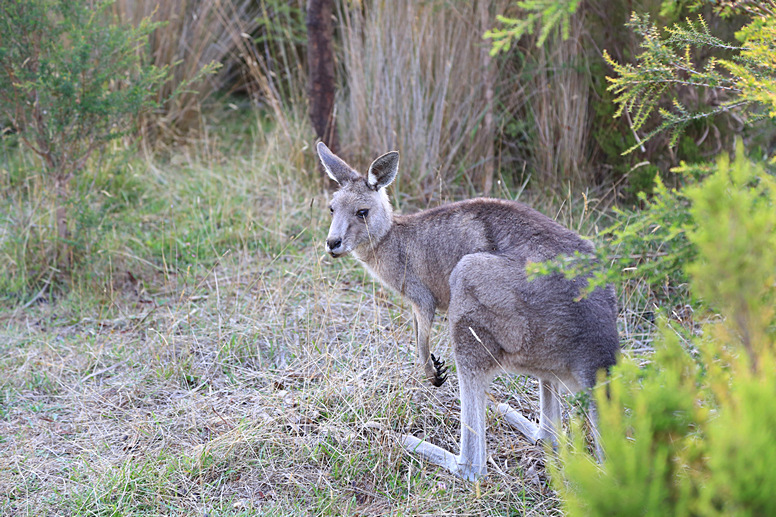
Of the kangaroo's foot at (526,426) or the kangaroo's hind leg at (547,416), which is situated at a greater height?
the kangaroo's hind leg at (547,416)

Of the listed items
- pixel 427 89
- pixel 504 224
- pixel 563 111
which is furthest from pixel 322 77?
pixel 504 224

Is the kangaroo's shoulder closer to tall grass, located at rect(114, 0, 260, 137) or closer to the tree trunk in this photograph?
the tree trunk

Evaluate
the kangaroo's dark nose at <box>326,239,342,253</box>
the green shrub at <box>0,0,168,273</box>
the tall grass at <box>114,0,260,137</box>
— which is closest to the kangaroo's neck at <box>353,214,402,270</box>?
the kangaroo's dark nose at <box>326,239,342,253</box>

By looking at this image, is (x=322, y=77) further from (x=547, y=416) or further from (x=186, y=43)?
(x=547, y=416)

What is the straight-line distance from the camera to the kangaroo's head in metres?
3.87

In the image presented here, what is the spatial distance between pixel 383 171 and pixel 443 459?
1.63 m

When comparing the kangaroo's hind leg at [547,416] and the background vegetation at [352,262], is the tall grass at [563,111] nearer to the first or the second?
the background vegetation at [352,262]

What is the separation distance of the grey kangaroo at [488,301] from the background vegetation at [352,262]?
169 millimetres

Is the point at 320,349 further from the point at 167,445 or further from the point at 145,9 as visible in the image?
the point at 145,9

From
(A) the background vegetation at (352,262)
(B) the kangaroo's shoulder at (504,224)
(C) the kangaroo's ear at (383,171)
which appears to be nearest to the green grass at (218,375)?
(A) the background vegetation at (352,262)

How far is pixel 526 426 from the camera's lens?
11.6ft

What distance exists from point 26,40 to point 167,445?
3356 millimetres

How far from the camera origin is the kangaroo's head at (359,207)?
3.87 m

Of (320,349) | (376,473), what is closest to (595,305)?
(376,473)
